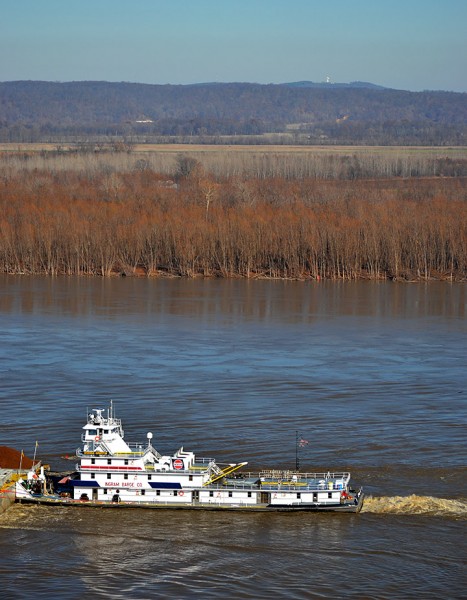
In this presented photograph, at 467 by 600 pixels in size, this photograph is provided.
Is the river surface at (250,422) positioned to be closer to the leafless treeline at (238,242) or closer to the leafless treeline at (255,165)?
the leafless treeline at (238,242)

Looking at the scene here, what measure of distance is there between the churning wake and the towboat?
346 mm

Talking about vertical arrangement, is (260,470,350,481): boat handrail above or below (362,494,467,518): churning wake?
above

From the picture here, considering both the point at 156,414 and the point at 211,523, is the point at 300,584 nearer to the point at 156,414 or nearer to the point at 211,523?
the point at 211,523

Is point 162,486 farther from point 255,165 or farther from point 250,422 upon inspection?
point 255,165

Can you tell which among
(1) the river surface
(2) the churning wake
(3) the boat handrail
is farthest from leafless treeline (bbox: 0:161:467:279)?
(2) the churning wake

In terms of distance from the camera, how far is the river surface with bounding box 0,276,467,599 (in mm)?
22375

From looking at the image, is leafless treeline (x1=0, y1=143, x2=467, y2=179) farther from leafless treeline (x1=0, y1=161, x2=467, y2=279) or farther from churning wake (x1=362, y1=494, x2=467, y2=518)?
churning wake (x1=362, y1=494, x2=467, y2=518)

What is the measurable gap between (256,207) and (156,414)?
4149cm

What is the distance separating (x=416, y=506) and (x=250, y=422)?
725 cm

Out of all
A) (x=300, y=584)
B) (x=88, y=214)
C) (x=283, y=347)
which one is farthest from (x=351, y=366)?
(x=88, y=214)

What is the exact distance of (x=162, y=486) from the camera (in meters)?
26.2

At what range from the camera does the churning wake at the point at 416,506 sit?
25.2m

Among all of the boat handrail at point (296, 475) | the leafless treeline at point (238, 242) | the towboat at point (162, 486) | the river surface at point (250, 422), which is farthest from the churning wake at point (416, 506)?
the leafless treeline at point (238, 242)

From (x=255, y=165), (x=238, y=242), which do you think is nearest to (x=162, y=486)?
(x=238, y=242)
